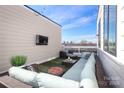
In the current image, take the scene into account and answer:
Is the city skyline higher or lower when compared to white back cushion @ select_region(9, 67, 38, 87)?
higher

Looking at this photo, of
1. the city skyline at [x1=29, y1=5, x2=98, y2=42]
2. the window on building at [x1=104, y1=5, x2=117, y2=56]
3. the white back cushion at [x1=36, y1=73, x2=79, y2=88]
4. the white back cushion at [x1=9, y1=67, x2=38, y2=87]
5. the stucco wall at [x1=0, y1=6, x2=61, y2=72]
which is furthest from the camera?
the city skyline at [x1=29, y1=5, x2=98, y2=42]

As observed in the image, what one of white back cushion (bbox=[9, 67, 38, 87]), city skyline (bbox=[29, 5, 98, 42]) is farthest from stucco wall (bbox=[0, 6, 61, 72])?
white back cushion (bbox=[9, 67, 38, 87])

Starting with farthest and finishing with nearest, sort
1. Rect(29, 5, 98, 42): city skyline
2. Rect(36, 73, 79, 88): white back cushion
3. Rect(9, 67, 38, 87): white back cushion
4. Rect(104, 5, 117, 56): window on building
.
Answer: Rect(29, 5, 98, 42): city skyline < Rect(104, 5, 117, 56): window on building < Rect(9, 67, 38, 87): white back cushion < Rect(36, 73, 79, 88): white back cushion

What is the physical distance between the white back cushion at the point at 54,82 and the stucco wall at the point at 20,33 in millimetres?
2546

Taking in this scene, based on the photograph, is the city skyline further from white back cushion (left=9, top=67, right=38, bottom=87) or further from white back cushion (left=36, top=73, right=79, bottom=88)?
white back cushion (left=36, top=73, right=79, bottom=88)

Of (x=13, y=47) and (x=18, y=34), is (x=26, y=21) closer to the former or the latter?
(x=18, y=34)

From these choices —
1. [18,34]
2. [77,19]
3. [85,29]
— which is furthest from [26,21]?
[85,29]

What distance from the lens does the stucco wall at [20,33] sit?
352cm

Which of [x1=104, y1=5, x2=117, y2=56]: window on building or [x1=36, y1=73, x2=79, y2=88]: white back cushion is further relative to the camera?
[x1=104, y1=5, x2=117, y2=56]: window on building

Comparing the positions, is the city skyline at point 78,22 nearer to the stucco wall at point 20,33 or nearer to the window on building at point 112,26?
the stucco wall at point 20,33

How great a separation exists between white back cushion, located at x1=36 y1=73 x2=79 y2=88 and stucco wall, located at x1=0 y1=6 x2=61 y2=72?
255cm

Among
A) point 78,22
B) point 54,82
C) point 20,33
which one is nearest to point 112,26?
point 54,82

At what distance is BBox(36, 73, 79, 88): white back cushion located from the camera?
3.87 feet

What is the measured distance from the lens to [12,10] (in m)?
3.77
